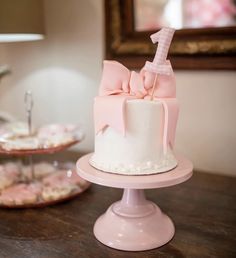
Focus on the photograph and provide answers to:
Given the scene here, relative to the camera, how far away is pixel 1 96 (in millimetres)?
1713

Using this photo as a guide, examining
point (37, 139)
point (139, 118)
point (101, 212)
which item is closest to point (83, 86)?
point (37, 139)

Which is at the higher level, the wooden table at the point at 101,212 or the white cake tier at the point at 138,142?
the white cake tier at the point at 138,142

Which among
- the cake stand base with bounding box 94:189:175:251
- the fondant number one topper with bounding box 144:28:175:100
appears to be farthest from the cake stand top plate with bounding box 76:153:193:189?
the fondant number one topper with bounding box 144:28:175:100

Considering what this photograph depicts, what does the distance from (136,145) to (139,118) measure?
58 millimetres

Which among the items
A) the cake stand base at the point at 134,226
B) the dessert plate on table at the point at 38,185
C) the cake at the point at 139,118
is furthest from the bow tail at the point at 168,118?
the dessert plate on table at the point at 38,185

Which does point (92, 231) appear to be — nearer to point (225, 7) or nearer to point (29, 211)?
point (29, 211)

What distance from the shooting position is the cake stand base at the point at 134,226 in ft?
2.51

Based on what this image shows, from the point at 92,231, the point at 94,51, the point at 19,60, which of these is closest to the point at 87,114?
the point at 94,51

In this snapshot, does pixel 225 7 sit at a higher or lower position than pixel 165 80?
higher

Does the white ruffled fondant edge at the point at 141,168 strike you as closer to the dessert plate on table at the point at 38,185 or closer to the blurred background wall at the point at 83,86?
the dessert plate on table at the point at 38,185

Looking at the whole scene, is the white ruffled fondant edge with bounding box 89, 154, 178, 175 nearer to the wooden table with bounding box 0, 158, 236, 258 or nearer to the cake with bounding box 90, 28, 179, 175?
the cake with bounding box 90, 28, 179, 175

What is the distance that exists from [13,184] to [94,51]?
63 cm

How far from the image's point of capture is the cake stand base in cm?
76

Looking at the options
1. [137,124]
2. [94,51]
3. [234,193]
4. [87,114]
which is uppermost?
[94,51]
